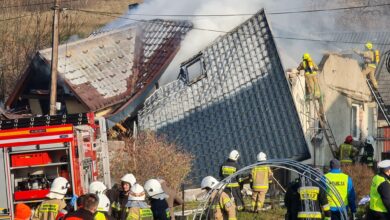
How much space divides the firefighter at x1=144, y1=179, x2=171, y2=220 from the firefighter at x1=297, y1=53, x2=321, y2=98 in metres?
12.5

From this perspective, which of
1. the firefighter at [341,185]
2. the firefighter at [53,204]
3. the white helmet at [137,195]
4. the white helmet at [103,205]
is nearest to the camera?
the white helmet at [103,205]

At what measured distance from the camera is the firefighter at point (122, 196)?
1123cm

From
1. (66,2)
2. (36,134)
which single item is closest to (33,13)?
(66,2)

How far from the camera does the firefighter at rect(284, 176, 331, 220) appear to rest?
11195 mm

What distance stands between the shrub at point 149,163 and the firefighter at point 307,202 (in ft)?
22.5

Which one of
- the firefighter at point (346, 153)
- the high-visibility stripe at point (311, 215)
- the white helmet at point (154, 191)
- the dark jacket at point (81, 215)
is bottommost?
the high-visibility stripe at point (311, 215)

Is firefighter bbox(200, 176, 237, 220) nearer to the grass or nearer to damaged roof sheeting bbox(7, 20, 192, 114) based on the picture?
damaged roof sheeting bbox(7, 20, 192, 114)

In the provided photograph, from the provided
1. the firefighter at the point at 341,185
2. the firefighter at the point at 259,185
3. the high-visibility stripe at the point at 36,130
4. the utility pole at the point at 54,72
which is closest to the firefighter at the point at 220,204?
the firefighter at the point at 341,185

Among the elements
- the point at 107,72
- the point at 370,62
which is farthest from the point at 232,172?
the point at 370,62

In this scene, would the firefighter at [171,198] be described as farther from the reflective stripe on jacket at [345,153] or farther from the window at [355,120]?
the window at [355,120]

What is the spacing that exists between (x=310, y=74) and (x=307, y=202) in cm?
1206

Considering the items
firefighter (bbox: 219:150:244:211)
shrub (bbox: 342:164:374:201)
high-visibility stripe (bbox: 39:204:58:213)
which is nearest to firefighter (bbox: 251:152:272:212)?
firefighter (bbox: 219:150:244:211)

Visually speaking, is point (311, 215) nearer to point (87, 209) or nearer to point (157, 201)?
point (157, 201)

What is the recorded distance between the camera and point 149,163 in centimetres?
Result: 1814
